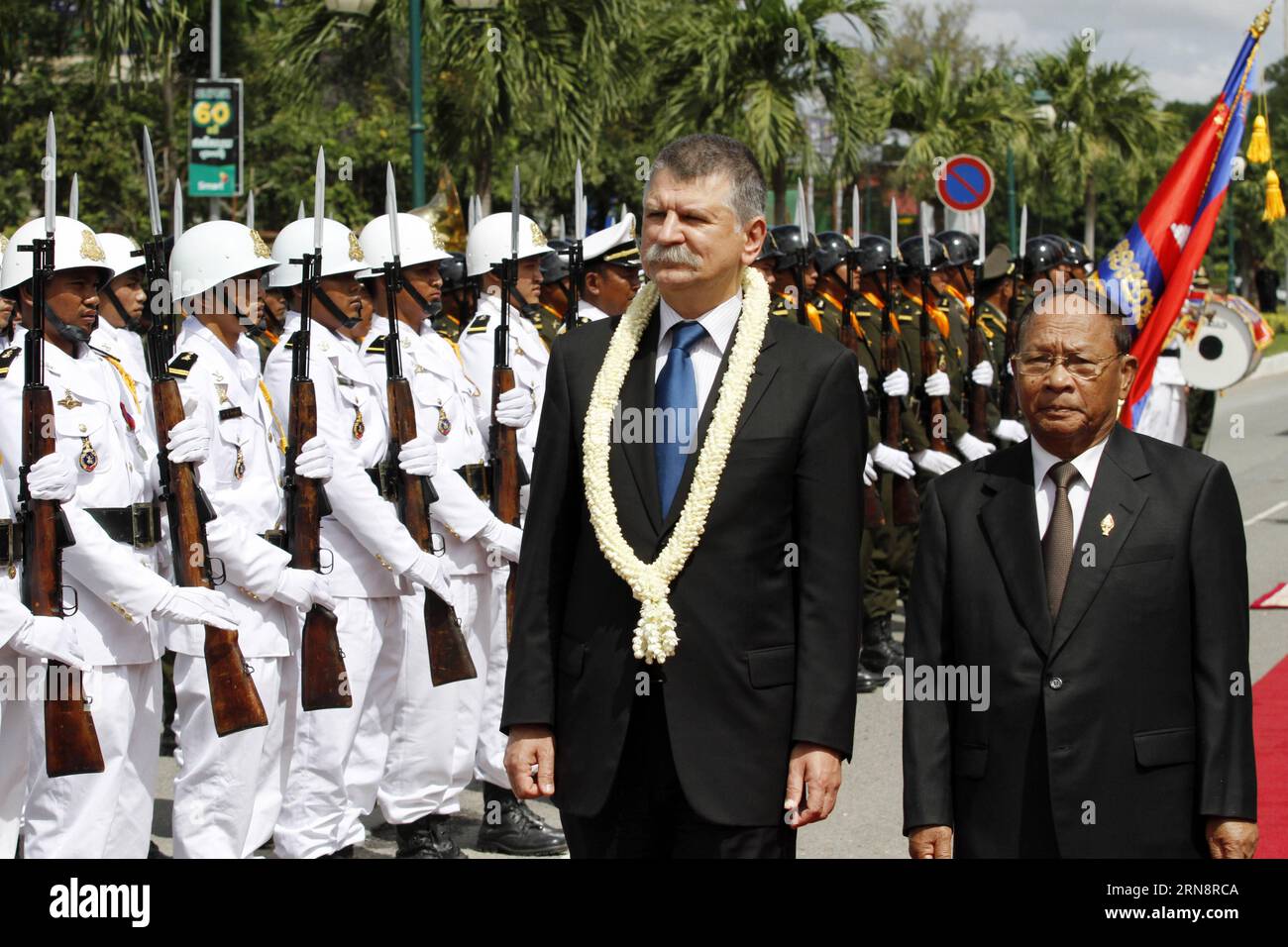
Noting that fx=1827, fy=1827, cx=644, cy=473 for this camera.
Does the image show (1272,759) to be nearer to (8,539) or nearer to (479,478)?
(479,478)

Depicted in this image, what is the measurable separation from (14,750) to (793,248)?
5.70m

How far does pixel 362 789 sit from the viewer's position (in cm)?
657

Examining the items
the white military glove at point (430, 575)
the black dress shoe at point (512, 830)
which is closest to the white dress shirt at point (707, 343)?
the white military glove at point (430, 575)

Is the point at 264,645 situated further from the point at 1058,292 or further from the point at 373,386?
the point at 1058,292

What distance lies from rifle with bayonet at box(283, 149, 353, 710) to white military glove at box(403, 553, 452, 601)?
35 centimetres

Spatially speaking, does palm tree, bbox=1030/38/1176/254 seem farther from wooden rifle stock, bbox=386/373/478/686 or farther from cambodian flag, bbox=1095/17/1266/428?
wooden rifle stock, bbox=386/373/478/686

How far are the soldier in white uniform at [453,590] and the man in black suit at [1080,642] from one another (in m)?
3.43

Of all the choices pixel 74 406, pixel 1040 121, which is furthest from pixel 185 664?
pixel 1040 121

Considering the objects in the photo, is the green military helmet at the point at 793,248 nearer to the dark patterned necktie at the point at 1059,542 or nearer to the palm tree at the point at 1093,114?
the dark patterned necktie at the point at 1059,542

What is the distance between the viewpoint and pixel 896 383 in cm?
1014

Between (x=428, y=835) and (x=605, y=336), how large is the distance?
11.1 feet

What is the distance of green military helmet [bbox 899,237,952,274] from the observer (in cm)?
1099

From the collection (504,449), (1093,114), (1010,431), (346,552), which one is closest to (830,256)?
(1010,431)

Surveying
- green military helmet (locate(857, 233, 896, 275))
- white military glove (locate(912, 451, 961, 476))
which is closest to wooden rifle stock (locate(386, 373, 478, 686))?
white military glove (locate(912, 451, 961, 476))
